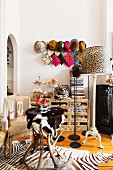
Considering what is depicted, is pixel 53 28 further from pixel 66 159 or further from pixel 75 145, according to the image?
pixel 66 159

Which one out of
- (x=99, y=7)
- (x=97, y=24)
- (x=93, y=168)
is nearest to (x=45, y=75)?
(x=97, y=24)

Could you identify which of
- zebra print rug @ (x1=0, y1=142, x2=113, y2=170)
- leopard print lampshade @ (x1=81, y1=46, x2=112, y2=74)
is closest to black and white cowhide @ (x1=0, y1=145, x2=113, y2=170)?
zebra print rug @ (x1=0, y1=142, x2=113, y2=170)

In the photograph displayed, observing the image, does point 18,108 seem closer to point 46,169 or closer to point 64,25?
point 46,169

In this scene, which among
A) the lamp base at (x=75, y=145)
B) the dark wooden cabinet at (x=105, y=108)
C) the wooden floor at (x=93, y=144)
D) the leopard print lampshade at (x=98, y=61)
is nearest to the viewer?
the leopard print lampshade at (x=98, y=61)

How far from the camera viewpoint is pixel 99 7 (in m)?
3.71

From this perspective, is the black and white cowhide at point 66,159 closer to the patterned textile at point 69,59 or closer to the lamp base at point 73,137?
the lamp base at point 73,137

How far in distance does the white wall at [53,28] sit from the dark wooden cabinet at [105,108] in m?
0.94

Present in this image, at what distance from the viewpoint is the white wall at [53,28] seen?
3746 mm

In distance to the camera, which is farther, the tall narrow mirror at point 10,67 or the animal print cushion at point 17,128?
the tall narrow mirror at point 10,67

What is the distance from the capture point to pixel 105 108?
3230mm

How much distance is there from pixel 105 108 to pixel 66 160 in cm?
147

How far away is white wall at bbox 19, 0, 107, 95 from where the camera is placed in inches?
147

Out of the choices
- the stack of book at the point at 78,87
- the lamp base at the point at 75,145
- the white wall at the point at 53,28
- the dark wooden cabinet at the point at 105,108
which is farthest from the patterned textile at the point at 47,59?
the lamp base at the point at 75,145

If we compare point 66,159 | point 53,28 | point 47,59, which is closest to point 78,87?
point 47,59
